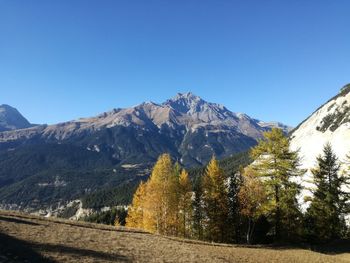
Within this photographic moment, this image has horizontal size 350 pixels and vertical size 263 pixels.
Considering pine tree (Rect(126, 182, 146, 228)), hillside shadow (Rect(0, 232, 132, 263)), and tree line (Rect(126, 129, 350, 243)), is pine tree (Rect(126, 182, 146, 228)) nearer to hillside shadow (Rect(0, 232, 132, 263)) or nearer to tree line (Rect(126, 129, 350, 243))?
tree line (Rect(126, 129, 350, 243))

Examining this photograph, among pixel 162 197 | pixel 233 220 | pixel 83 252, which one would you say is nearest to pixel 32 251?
pixel 83 252

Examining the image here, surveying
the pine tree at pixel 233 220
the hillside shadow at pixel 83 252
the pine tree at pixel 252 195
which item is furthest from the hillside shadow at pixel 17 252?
the pine tree at pixel 233 220

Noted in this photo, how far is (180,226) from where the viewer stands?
225ft

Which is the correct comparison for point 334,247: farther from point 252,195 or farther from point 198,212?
point 198,212

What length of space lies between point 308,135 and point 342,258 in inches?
5417

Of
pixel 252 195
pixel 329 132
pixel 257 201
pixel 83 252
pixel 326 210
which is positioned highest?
pixel 329 132

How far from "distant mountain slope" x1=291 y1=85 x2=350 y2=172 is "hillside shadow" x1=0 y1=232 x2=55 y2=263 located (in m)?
109

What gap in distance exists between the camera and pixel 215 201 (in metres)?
62.2

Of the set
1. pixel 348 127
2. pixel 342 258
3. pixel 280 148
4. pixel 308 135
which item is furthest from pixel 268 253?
pixel 308 135

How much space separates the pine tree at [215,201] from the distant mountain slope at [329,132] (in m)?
66.9

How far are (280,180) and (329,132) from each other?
4521 inches

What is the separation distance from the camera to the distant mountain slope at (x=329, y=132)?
12888 cm

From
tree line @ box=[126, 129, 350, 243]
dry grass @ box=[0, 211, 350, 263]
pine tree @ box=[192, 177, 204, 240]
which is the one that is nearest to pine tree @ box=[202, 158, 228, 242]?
tree line @ box=[126, 129, 350, 243]

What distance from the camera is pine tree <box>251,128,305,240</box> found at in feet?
158
